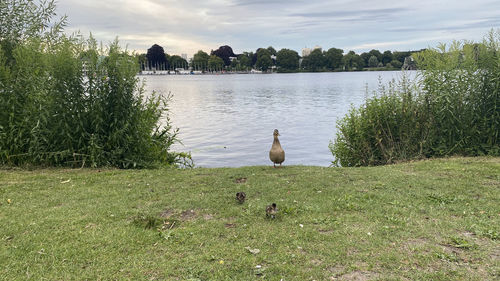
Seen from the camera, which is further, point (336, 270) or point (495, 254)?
point (495, 254)

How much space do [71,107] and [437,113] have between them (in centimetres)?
966

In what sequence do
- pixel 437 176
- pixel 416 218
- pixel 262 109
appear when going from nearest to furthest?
1. pixel 416 218
2. pixel 437 176
3. pixel 262 109

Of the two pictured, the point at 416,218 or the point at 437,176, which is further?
the point at 437,176

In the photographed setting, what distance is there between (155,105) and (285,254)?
25.9 feet

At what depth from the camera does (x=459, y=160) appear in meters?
9.20

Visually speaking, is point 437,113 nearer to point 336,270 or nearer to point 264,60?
point 336,270

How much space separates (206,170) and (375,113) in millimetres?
5486

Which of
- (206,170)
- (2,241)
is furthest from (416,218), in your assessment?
(2,241)

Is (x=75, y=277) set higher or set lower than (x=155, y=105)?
lower

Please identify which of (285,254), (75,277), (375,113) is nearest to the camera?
(75,277)

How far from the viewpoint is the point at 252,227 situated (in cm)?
492

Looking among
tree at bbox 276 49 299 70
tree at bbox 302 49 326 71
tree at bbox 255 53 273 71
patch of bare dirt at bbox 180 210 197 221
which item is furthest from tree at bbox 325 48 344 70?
patch of bare dirt at bbox 180 210 197 221

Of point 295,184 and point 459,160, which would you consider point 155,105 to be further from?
point 459,160

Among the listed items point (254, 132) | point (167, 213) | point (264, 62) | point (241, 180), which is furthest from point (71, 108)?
point (264, 62)
